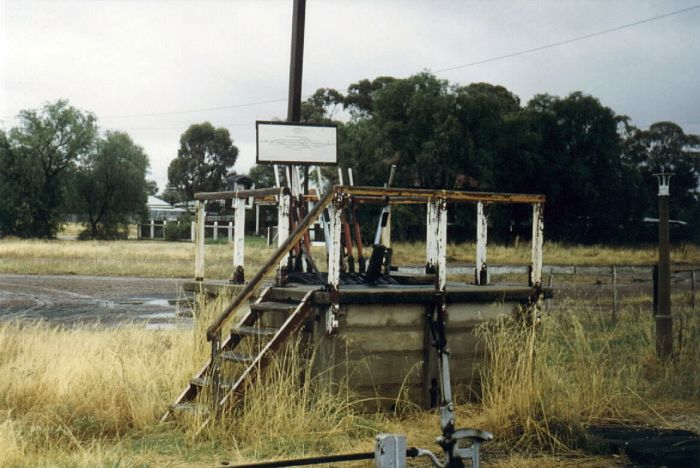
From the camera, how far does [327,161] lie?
33.1 ft

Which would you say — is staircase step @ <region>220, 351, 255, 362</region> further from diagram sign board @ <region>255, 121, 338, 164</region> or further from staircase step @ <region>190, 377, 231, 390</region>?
diagram sign board @ <region>255, 121, 338, 164</region>

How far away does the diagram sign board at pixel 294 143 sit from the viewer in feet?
32.5

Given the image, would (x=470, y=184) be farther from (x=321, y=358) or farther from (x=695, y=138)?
(x=321, y=358)

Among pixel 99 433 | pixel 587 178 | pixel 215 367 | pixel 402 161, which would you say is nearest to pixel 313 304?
pixel 215 367

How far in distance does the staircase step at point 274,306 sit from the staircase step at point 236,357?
575mm

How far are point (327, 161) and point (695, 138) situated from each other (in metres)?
50.9

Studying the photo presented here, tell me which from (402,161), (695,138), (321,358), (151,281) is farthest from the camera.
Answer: (695,138)

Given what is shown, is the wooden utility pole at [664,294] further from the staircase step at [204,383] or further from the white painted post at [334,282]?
the staircase step at [204,383]

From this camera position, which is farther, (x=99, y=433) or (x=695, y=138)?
(x=695, y=138)

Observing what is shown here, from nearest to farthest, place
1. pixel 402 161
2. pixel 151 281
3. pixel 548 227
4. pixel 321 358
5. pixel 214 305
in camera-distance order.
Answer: pixel 321 358 < pixel 214 305 < pixel 151 281 < pixel 402 161 < pixel 548 227

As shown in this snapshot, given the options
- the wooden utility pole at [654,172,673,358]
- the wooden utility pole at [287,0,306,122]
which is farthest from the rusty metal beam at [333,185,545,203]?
the wooden utility pole at [287,0,306,122]

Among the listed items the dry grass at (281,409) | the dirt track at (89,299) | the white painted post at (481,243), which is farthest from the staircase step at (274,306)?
the dirt track at (89,299)

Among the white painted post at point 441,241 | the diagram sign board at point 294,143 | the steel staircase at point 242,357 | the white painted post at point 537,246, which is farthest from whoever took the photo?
the diagram sign board at point 294,143

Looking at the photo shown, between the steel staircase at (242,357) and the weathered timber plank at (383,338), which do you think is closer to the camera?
the steel staircase at (242,357)
